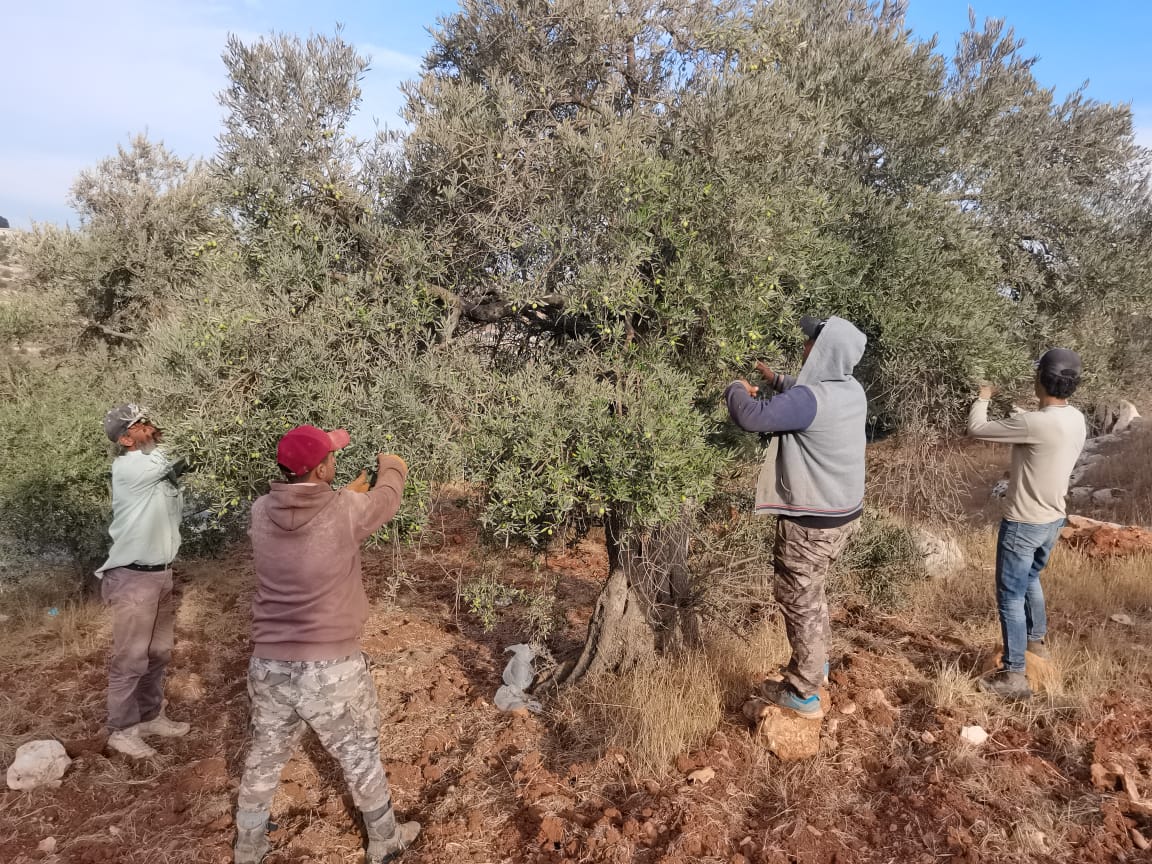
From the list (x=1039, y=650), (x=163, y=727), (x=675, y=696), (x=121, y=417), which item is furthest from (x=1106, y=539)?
(x=121, y=417)

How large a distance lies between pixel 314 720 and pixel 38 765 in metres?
2.95

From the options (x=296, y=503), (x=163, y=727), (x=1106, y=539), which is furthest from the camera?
(x=1106, y=539)

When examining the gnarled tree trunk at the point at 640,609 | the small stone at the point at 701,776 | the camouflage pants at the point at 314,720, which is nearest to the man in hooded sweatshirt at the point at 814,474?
the small stone at the point at 701,776

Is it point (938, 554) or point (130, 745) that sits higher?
point (938, 554)

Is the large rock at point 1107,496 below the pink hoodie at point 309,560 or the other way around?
below

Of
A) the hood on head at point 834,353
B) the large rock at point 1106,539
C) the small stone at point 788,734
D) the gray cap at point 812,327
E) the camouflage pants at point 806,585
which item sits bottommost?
the small stone at point 788,734

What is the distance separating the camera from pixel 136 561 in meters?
5.10

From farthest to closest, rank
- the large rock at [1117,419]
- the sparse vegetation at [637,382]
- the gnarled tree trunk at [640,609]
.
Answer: the large rock at [1117,419] → the gnarled tree trunk at [640,609] → the sparse vegetation at [637,382]

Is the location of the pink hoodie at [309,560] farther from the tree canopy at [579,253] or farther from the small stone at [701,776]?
the small stone at [701,776]

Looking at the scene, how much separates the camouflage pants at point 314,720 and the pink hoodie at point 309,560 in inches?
4.1

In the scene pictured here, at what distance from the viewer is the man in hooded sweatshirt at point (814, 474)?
4.02 metres

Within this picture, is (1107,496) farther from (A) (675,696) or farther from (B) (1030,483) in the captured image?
(A) (675,696)

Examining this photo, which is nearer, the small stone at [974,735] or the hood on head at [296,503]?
the hood on head at [296,503]

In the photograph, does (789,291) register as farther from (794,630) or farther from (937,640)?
(937,640)
